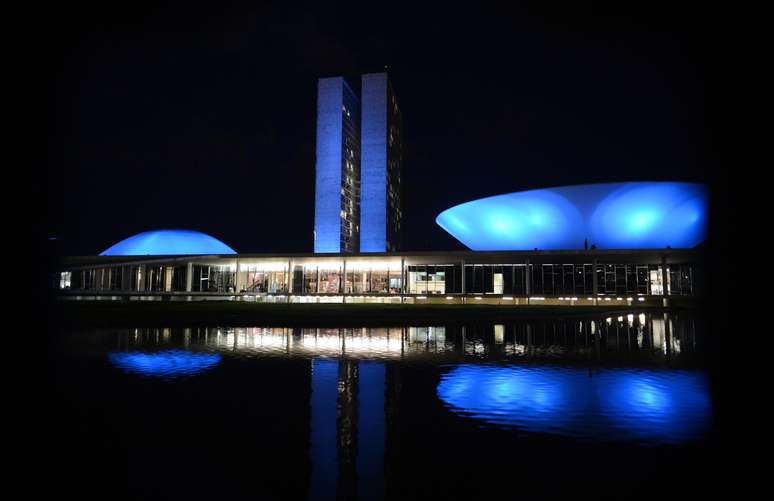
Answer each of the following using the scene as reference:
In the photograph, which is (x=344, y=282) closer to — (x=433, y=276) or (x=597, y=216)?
(x=433, y=276)

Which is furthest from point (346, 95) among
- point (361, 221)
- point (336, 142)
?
point (361, 221)

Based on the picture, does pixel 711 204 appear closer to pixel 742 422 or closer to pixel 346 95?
pixel 742 422

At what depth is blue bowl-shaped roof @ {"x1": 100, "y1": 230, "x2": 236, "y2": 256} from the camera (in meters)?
53.1

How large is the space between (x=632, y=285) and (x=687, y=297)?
4.12 meters

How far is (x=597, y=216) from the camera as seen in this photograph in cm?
3669

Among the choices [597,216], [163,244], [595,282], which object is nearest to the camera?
[595,282]

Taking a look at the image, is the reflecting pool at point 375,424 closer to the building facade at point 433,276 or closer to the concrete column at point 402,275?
the building facade at point 433,276

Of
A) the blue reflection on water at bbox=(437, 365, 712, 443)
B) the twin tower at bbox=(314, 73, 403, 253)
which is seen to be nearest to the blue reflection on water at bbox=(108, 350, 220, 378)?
the blue reflection on water at bbox=(437, 365, 712, 443)

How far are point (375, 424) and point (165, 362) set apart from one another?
5001mm

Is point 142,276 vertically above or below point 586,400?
above

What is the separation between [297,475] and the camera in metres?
3.56

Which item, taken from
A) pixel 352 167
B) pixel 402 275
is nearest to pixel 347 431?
pixel 402 275

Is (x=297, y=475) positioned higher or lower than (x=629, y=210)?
lower

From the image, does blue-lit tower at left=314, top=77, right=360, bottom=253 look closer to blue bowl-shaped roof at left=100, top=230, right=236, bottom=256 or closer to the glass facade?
blue bowl-shaped roof at left=100, top=230, right=236, bottom=256
